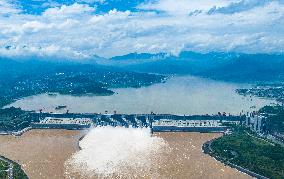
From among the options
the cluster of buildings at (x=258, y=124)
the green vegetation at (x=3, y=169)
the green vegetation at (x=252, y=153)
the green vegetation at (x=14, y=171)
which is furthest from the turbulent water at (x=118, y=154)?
the cluster of buildings at (x=258, y=124)

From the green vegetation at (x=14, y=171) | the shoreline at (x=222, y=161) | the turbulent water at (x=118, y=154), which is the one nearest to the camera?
the green vegetation at (x=14, y=171)

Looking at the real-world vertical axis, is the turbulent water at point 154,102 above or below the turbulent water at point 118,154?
above

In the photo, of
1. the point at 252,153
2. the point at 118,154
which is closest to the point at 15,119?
the point at 118,154

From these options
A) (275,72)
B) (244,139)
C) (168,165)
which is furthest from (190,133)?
(275,72)

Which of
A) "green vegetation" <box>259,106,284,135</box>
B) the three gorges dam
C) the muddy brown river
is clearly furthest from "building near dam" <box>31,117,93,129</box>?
"green vegetation" <box>259,106,284,135</box>

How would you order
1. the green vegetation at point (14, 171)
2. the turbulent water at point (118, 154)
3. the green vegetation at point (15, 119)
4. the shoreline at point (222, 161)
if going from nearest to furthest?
the green vegetation at point (14, 171) < the turbulent water at point (118, 154) < the shoreline at point (222, 161) < the green vegetation at point (15, 119)

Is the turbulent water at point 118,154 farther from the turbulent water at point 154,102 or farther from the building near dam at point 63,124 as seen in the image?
the turbulent water at point 154,102

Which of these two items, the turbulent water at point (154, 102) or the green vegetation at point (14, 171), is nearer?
the green vegetation at point (14, 171)

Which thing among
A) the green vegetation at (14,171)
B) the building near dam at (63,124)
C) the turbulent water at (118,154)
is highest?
the building near dam at (63,124)
